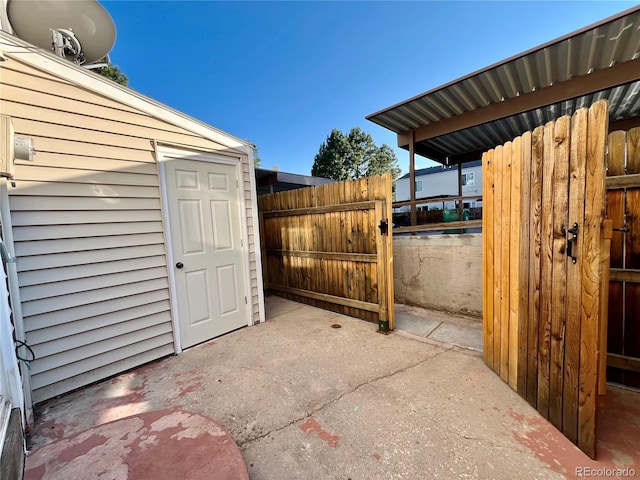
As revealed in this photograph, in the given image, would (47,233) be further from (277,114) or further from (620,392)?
(277,114)

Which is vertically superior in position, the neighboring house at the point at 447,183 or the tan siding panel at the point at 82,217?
the neighboring house at the point at 447,183

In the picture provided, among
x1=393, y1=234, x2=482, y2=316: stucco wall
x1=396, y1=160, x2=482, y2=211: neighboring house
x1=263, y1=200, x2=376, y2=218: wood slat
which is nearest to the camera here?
x1=263, y1=200, x2=376, y2=218: wood slat

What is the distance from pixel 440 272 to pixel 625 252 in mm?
1950

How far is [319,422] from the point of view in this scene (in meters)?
1.73

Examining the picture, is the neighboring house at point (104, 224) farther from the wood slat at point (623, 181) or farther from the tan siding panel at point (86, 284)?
the wood slat at point (623, 181)

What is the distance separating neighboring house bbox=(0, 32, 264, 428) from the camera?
6.61 feet

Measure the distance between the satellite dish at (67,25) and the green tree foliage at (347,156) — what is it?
23201 mm

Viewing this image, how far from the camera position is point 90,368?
2.31 m

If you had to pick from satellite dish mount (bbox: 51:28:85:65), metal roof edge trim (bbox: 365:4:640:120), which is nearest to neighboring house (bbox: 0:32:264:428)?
satellite dish mount (bbox: 51:28:85:65)

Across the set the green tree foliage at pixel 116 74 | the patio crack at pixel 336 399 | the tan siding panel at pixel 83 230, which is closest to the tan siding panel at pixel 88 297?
the tan siding panel at pixel 83 230

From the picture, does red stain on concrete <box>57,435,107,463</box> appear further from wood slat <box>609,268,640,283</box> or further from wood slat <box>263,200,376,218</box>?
wood slat <box>609,268,640,283</box>

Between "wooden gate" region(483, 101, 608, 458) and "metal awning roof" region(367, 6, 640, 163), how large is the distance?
71.7 inches

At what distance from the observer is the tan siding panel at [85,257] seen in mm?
2029

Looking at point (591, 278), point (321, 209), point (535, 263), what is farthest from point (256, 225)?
point (591, 278)
